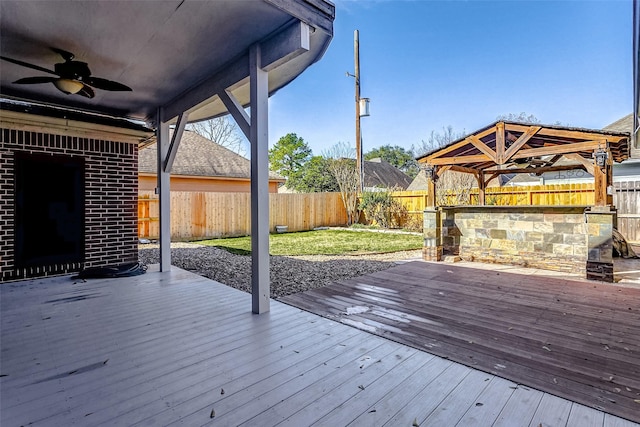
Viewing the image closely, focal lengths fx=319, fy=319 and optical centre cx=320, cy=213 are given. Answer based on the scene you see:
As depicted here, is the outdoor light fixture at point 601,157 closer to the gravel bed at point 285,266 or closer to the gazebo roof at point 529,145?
the gazebo roof at point 529,145

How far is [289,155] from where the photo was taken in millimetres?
22875

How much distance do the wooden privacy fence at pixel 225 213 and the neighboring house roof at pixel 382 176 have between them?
33.1 feet

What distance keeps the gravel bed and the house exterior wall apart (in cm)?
495

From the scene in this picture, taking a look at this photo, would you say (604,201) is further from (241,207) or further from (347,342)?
(241,207)

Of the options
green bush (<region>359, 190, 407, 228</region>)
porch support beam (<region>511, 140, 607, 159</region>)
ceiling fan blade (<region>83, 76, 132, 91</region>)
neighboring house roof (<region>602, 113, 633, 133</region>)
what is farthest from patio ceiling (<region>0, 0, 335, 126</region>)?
neighboring house roof (<region>602, 113, 633, 133</region>)

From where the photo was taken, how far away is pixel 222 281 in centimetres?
486

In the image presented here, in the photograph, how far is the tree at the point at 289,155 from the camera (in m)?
22.8

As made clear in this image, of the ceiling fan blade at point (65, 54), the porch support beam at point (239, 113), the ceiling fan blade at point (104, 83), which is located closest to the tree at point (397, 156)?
the porch support beam at point (239, 113)

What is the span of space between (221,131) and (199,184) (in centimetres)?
755

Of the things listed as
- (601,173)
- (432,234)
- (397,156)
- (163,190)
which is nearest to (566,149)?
(601,173)

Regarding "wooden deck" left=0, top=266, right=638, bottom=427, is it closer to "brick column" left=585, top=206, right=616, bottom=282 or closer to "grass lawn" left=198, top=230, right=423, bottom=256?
"brick column" left=585, top=206, right=616, bottom=282

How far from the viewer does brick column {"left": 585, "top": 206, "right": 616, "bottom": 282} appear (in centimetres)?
468

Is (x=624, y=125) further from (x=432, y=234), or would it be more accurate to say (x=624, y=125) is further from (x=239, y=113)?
(x=239, y=113)

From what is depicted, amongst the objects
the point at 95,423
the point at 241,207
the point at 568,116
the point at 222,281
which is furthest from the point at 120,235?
the point at 568,116
